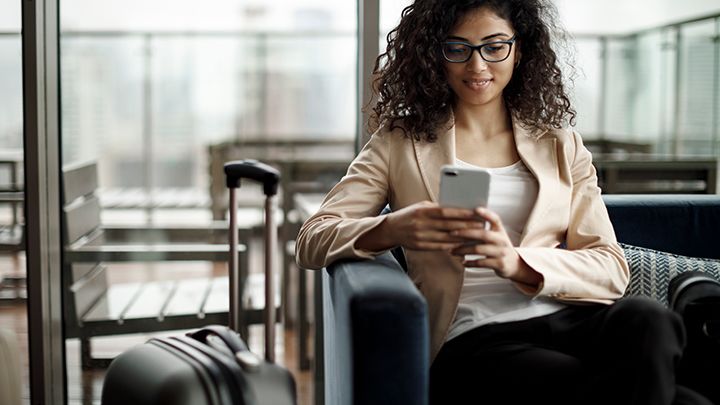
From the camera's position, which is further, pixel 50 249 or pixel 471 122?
pixel 50 249

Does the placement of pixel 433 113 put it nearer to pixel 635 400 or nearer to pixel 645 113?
pixel 635 400

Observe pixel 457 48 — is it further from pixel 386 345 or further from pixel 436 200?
pixel 386 345

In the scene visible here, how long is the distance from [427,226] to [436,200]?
235 millimetres

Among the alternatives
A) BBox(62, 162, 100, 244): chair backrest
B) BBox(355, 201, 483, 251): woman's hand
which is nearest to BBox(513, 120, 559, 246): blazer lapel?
BBox(355, 201, 483, 251): woman's hand

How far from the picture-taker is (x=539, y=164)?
6.63 feet

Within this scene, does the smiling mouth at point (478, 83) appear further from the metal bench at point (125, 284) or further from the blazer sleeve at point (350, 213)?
the metal bench at point (125, 284)

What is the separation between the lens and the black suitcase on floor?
1802mm

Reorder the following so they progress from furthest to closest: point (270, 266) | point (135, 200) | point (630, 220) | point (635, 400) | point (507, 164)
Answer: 1. point (135, 200)
2. point (630, 220)
3. point (507, 164)
4. point (270, 266)
5. point (635, 400)

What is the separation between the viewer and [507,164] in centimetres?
204

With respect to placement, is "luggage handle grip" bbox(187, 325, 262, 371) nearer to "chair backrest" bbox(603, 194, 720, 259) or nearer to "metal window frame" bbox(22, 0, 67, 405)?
"metal window frame" bbox(22, 0, 67, 405)

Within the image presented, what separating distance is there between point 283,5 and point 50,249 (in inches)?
40.6

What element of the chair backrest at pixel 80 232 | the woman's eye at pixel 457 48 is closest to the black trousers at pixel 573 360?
the woman's eye at pixel 457 48

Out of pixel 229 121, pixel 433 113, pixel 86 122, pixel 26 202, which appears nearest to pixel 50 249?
pixel 26 202

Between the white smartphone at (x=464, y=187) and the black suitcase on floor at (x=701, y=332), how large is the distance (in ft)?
1.87
